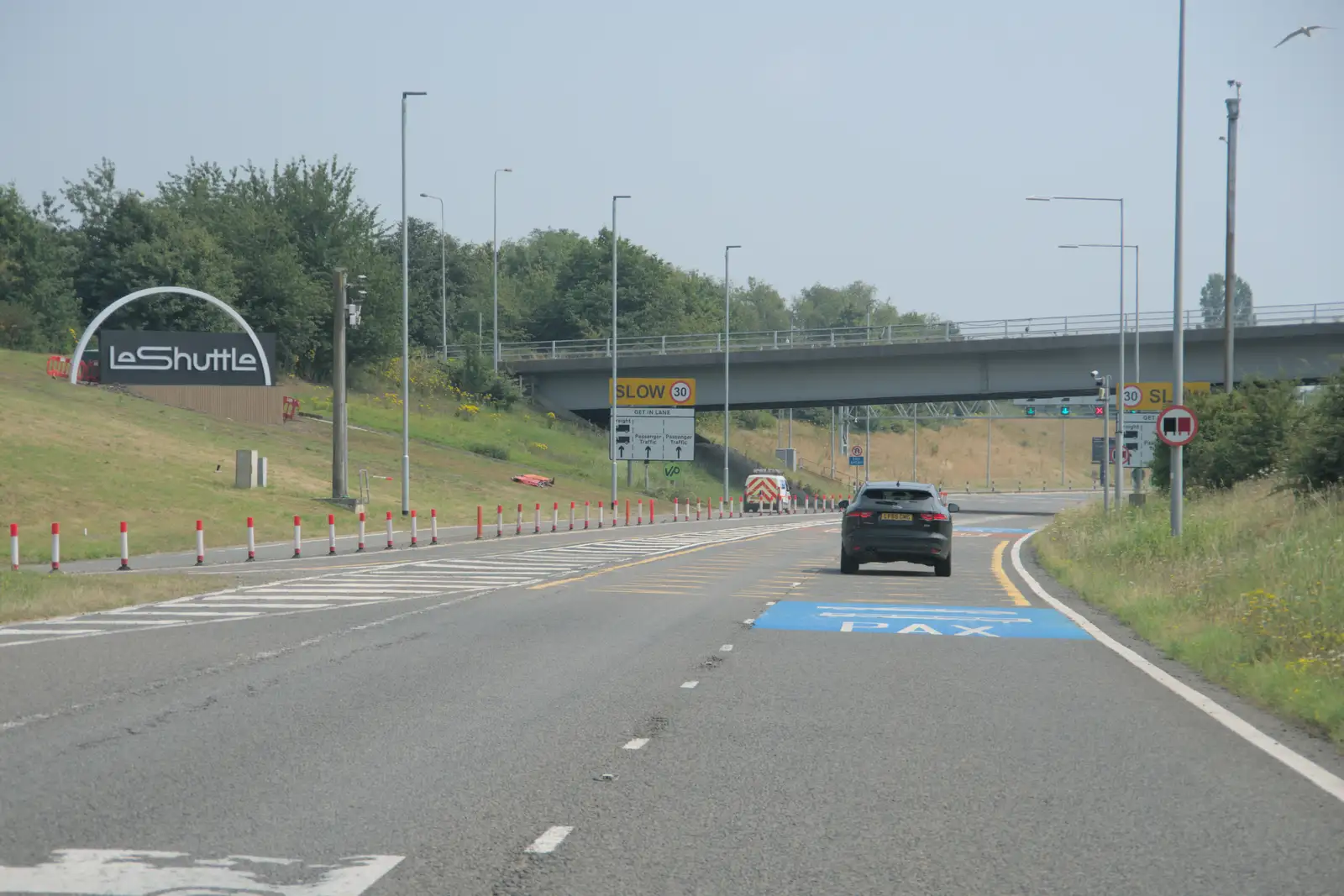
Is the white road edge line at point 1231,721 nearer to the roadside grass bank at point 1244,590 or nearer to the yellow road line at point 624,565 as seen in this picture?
the roadside grass bank at point 1244,590

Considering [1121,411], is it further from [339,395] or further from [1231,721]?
[1231,721]

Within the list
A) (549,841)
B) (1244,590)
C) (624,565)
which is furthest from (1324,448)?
(549,841)

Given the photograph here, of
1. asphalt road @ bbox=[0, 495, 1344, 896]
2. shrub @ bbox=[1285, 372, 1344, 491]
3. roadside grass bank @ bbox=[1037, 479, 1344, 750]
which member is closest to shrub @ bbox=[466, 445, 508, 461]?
roadside grass bank @ bbox=[1037, 479, 1344, 750]

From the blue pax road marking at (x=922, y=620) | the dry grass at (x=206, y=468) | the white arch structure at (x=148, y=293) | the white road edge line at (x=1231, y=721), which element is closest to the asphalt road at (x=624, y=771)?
the white road edge line at (x=1231, y=721)

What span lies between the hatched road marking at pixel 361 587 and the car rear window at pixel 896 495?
479 cm

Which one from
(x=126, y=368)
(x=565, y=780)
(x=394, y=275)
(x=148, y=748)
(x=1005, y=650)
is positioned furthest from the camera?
(x=394, y=275)

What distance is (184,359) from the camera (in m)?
63.5

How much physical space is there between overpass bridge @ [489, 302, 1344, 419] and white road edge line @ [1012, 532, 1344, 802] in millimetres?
48486

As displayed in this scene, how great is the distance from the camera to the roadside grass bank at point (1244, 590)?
11.7 metres

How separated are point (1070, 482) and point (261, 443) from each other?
353 feet


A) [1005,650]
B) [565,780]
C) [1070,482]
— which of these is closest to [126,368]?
[1005,650]

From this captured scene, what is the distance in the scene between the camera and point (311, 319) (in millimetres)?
86688

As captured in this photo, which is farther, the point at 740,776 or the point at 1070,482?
the point at 1070,482

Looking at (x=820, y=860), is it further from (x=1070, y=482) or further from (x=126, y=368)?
(x=1070, y=482)
